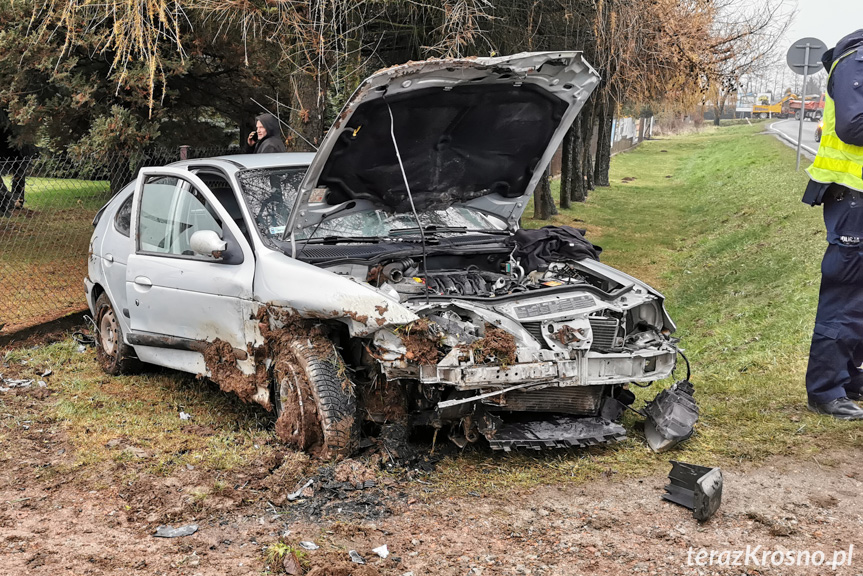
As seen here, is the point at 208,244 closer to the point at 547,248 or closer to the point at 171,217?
the point at 171,217

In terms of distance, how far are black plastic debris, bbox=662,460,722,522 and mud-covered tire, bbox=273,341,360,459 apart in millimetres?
1808

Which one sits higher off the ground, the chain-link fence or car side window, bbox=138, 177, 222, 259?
car side window, bbox=138, 177, 222, 259

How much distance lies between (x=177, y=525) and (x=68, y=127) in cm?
906

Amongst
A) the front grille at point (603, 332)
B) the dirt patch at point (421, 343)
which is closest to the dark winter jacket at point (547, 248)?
the front grille at point (603, 332)

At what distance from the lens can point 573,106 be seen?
19.1ft

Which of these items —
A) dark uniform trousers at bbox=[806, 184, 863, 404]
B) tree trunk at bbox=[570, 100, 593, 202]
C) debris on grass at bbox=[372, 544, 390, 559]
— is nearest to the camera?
debris on grass at bbox=[372, 544, 390, 559]

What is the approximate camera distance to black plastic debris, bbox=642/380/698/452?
511cm

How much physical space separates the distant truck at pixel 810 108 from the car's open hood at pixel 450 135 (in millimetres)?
45186

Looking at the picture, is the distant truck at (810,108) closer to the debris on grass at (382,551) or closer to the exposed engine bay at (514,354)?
the exposed engine bay at (514,354)

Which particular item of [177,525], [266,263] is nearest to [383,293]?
[266,263]

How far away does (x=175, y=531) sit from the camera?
405 centimetres

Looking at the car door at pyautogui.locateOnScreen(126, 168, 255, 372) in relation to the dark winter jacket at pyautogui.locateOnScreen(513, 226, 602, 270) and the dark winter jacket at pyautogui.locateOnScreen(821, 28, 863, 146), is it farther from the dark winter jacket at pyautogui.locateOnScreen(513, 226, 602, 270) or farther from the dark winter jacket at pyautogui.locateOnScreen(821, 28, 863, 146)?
the dark winter jacket at pyautogui.locateOnScreen(821, 28, 863, 146)

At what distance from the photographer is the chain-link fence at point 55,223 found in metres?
9.86

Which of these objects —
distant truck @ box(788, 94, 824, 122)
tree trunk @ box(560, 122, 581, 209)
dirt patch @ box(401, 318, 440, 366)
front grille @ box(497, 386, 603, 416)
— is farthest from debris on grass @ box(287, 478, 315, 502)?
distant truck @ box(788, 94, 824, 122)
